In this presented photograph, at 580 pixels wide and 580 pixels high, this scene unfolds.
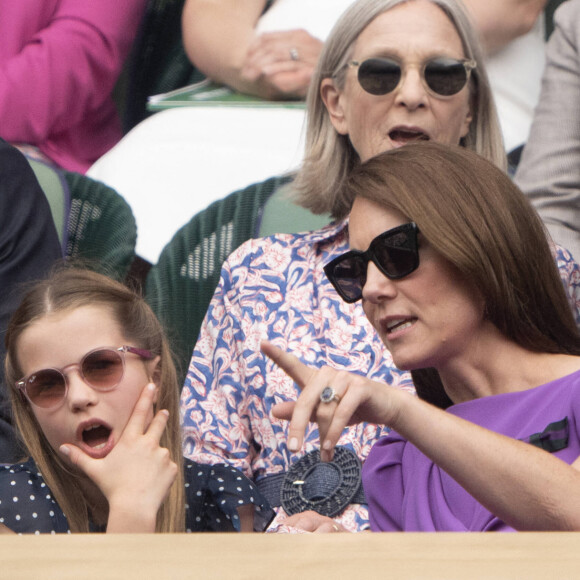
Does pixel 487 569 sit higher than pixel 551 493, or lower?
higher

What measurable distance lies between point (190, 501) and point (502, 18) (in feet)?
5.58

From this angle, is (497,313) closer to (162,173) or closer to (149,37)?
(162,173)

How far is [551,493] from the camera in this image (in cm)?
122

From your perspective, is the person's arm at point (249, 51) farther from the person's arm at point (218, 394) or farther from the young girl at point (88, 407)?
the young girl at point (88, 407)

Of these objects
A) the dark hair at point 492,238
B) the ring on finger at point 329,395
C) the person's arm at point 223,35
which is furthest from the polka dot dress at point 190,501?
the person's arm at point 223,35

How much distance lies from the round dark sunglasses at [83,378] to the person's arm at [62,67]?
1337mm

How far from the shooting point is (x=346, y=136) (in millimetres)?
2615

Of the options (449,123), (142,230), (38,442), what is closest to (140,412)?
(38,442)

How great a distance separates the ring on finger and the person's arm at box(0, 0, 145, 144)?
2.00 metres

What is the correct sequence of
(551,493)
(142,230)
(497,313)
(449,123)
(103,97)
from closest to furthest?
(551,493) < (497,313) < (449,123) < (142,230) < (103,97)

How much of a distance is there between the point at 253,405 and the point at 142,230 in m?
0.85

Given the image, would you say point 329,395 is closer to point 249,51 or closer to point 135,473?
point 135,473

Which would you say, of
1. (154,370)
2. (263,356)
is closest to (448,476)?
(154,370)

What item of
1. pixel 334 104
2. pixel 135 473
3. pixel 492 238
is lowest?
pixel 135 473
